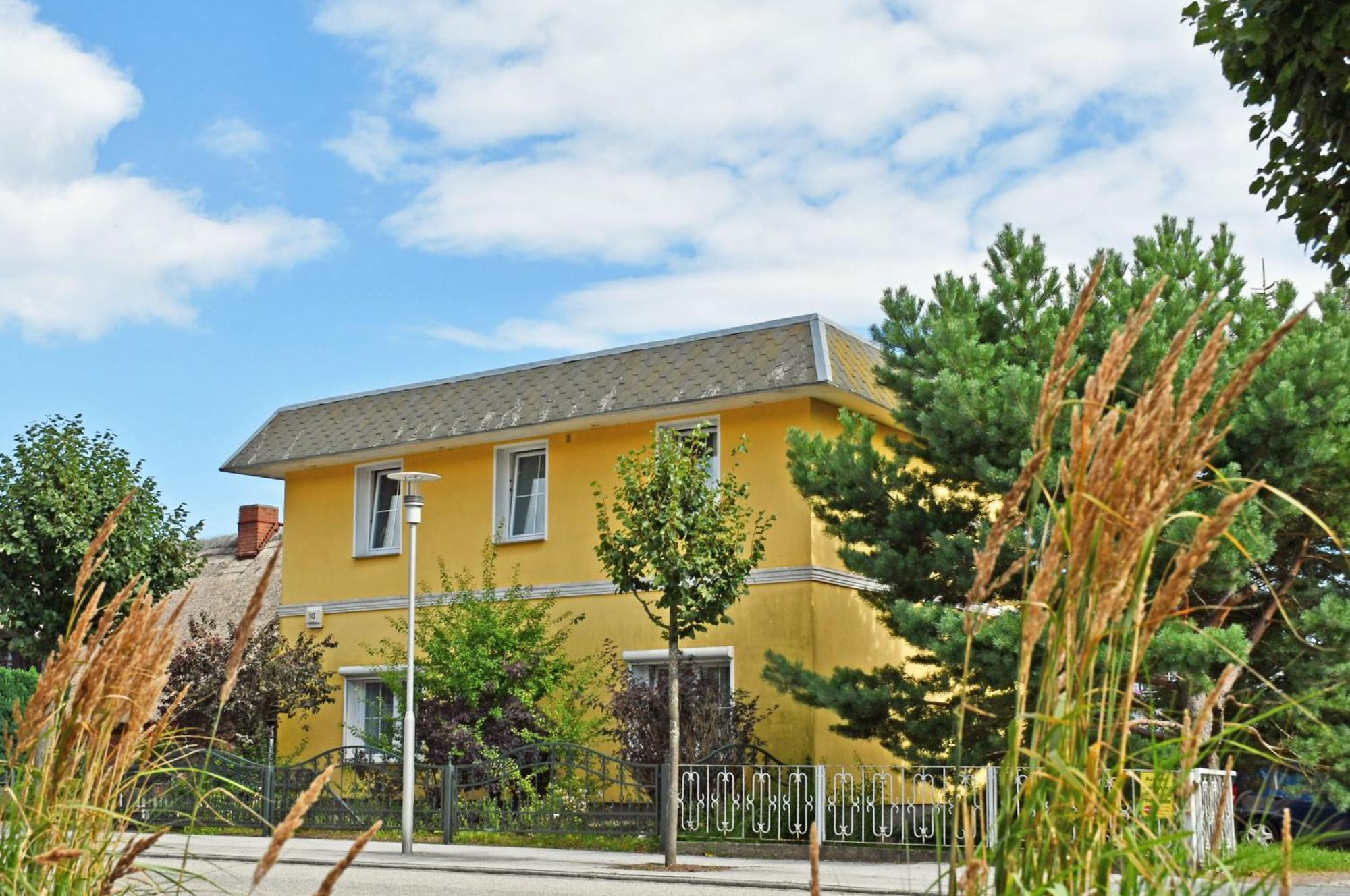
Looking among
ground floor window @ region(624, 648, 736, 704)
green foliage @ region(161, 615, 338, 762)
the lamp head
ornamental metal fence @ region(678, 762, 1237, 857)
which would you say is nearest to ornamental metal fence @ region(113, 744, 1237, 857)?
ornamental metal fence @ region(678, 762, 1237, 857)

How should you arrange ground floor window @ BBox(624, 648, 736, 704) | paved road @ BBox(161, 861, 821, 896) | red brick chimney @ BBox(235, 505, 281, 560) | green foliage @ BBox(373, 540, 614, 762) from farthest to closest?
red brick chimney @ BBox(235, 505, 281, 560)
green foliage @ BBox(373, 540, 614, 762)
ground floor window @ BBox(624, 648, 736, 704)
paved road @ BBox(161, 861, 821, 896)

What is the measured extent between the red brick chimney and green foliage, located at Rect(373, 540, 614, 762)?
1321cm

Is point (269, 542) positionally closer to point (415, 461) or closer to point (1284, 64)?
point (415, 461)

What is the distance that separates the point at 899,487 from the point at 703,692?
3774mm

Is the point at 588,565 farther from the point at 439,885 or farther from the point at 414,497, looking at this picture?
the point at 439,885

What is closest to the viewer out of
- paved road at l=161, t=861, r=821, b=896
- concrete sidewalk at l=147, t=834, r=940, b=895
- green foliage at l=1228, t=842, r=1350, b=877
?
green foliage at l=1228, t=842, r=1350, b=877

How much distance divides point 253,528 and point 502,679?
1560 cm

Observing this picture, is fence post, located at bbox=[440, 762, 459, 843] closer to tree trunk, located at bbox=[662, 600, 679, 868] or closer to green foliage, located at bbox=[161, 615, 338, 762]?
tree trunk, located at bbox=[662, 600, 679, 868]

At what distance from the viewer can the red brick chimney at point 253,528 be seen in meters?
34.8

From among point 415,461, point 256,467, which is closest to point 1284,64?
point 415,461

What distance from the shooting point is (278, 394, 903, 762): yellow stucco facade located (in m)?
20.2

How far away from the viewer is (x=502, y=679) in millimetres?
21219

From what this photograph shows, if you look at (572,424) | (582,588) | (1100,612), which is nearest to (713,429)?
(572,424)

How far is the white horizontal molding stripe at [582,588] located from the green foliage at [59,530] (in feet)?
7.89
